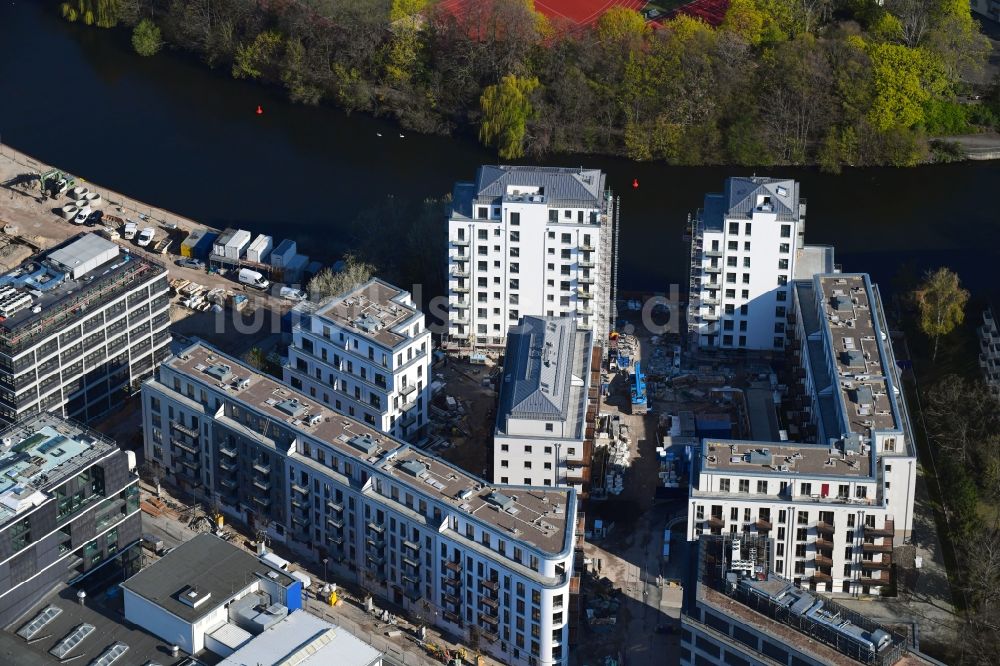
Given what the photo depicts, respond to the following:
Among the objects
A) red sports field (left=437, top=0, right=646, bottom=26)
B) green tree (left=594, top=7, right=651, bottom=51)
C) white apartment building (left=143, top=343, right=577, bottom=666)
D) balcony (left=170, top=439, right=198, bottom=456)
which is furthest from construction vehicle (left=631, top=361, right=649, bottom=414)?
red sports field (left=437, top=0, right=646, bottom=26)

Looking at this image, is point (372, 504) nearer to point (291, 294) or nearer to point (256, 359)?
point (256, 359)

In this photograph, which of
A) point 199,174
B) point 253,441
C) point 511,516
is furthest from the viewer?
point 199,174

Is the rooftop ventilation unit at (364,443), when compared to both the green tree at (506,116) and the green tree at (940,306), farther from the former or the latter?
the green tree at (506,116)

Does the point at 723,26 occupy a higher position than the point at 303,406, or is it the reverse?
the point at 723,26

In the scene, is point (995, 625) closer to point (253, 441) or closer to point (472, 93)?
point (253, 441)

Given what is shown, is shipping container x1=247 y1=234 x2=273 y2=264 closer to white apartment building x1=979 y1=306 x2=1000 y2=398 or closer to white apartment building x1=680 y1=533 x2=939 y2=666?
white apartment building x1=979 y1=306 x2=1000 y2=398

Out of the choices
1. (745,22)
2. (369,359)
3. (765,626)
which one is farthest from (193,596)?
(745,22)

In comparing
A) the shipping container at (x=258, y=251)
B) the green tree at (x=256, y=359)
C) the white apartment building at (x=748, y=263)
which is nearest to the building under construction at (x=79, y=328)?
the green tree at (x=256, y=359)

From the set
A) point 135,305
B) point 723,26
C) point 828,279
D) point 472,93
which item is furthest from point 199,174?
point 828,279
